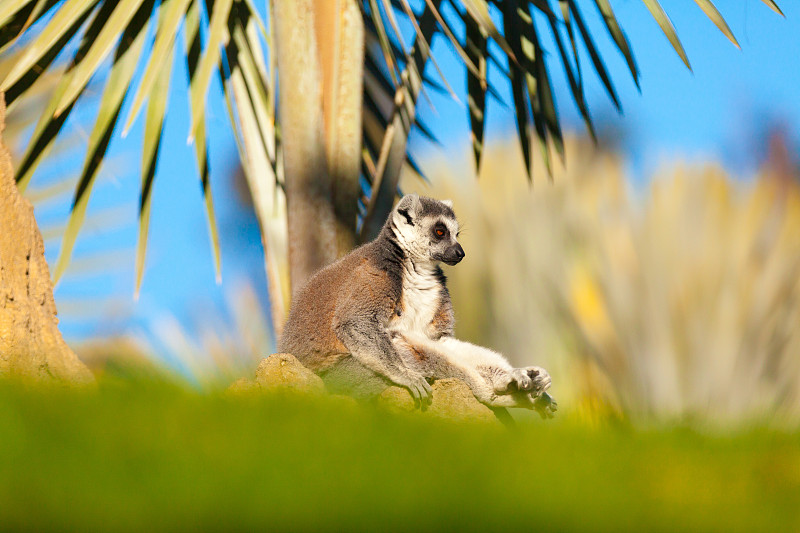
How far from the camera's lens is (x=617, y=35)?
554 centimetres

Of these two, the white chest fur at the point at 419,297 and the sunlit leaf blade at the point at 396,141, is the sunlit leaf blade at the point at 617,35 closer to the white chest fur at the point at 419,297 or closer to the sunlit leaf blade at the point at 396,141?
the sunlit leaf blade at the point at 396,141

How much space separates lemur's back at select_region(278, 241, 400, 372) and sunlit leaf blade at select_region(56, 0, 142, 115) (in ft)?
7.86

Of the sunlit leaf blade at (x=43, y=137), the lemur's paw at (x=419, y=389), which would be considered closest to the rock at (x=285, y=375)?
the lemur's paw at (x=419, y=389)

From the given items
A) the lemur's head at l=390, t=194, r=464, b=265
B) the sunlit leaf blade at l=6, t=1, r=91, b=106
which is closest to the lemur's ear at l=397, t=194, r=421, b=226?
the lemur's head at l=390, t=194, r=464, b=265

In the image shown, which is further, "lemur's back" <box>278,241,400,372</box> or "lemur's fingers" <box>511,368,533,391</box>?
"lemur's back" <box>278,241,400,372</box>

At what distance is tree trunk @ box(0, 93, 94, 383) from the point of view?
119 inches

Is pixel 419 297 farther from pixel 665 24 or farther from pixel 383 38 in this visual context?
pixel 665 24

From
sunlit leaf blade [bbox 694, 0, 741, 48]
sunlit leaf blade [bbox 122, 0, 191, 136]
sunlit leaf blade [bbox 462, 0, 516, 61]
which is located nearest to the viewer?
sunlit leaf blade [bbox 462, 0, 516, 61]

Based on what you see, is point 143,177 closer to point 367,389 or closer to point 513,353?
point 367,389

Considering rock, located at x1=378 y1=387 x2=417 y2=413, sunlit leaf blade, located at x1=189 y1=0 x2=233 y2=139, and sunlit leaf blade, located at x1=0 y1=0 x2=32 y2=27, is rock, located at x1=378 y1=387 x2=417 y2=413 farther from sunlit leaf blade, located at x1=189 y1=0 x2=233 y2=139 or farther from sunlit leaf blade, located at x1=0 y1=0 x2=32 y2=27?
sunlit leaf blade, located at x1=0 y1=0 x2=32 y2=27

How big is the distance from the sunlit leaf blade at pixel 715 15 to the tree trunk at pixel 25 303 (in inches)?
157

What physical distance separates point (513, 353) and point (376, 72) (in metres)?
5.31

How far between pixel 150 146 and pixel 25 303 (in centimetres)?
233

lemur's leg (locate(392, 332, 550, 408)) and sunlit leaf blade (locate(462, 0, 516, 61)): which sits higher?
sunlit leaf blade (locate(462, 0, 516, 61))
